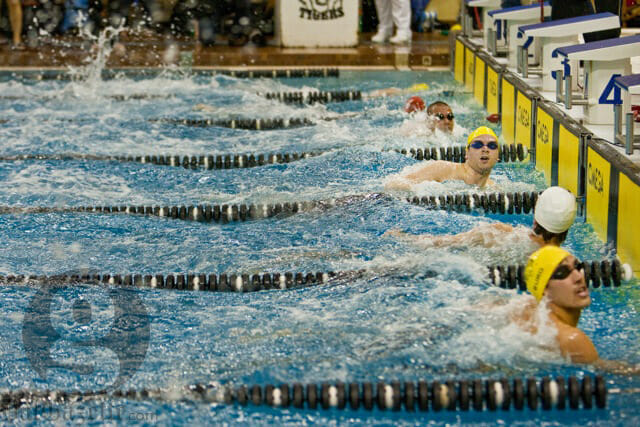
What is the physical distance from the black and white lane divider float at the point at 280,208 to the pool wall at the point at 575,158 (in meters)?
0.33

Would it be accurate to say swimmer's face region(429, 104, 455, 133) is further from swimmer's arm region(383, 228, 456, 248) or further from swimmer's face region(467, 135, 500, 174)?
swimmer's arm region(383, 228, 456, 248)

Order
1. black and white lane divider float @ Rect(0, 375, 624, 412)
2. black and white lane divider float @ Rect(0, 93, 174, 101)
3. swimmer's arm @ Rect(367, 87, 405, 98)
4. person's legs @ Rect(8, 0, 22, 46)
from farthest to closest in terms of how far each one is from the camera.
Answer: person's legs @ Rect(8, 0, 22, 46)
black and white lane divider float @ Rect(0, 93, 174, 101)
swimmer's arm @ Rect(367, 87, 405, 98)
black and white lane divider float @ Rect(0, 375, 624, 412)

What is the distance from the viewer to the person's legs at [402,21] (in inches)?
423

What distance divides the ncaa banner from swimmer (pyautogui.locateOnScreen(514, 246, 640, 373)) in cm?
772

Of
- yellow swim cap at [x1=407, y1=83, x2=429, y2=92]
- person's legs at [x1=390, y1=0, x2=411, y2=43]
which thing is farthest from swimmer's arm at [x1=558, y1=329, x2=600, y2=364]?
person's legs at [x1=390, y1=0, x2=411, y2=43]

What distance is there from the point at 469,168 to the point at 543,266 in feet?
6.97

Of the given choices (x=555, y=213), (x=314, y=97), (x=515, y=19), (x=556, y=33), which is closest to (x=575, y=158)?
(x=556, y=33)

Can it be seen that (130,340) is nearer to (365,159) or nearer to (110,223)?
(110,223)

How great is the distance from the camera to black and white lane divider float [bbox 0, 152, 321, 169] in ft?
20.9

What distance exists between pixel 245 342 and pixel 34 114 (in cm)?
492

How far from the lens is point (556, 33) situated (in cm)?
637

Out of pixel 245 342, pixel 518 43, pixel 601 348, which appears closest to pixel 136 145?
pixel 518 43

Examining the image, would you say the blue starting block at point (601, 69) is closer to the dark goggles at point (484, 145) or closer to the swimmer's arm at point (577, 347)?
the dark goggles at point (484, 145)

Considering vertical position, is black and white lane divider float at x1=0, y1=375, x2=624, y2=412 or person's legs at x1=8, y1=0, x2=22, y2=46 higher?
person's legs at x1=8, y1=0, x2=22, y2=46
